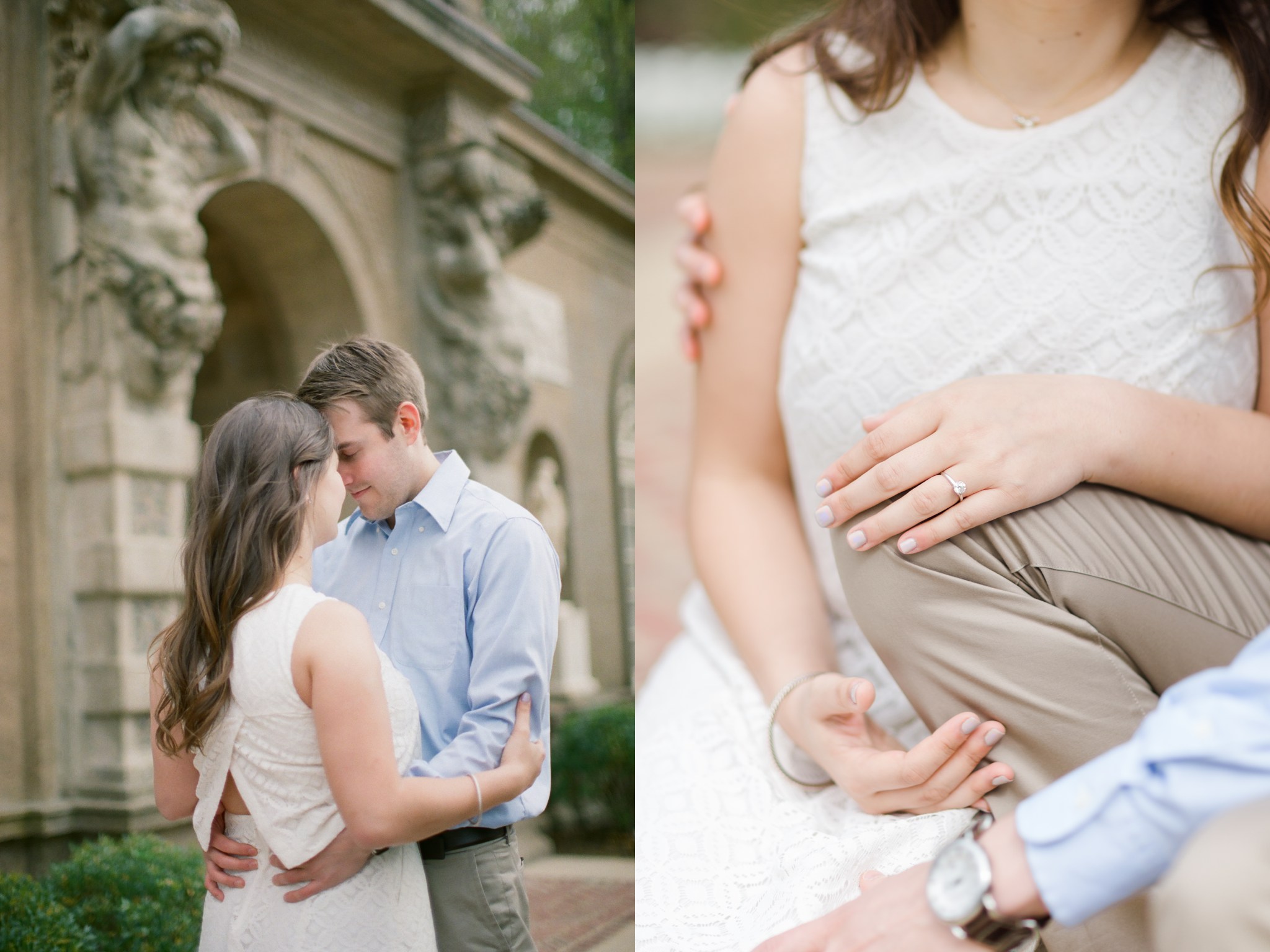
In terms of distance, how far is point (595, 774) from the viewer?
1.54 meters

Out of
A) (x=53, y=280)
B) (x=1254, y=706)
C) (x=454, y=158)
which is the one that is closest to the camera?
(x=1254, y=706)

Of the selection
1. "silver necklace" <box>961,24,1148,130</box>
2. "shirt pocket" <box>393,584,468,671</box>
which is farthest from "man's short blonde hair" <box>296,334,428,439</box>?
"silver necklace" <box>961,24,1148,130</box>

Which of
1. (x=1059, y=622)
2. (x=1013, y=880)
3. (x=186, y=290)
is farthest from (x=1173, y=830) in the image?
(x=186, y=290)

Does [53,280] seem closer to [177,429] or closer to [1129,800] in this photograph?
[177,429]

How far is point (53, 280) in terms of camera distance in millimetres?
1301

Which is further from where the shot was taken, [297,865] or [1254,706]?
[297,865]

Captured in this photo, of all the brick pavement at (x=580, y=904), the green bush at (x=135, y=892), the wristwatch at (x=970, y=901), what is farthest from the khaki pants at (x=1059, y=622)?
the green bush at (x=135, y=892)

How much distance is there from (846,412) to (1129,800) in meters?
0.72

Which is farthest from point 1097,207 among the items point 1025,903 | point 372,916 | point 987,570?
point 372,916

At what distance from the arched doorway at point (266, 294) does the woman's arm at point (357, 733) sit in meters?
0.33

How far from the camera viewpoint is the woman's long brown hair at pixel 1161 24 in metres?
1.26

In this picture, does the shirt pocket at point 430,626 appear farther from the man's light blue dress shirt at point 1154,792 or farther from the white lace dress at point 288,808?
the man's light blue dress shirt at point 1154,792

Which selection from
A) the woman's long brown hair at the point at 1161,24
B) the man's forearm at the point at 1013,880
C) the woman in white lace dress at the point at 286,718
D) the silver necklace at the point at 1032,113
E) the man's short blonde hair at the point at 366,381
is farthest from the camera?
the silver necklace at the point at 1032,113

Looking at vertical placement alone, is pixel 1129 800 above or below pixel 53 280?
below
